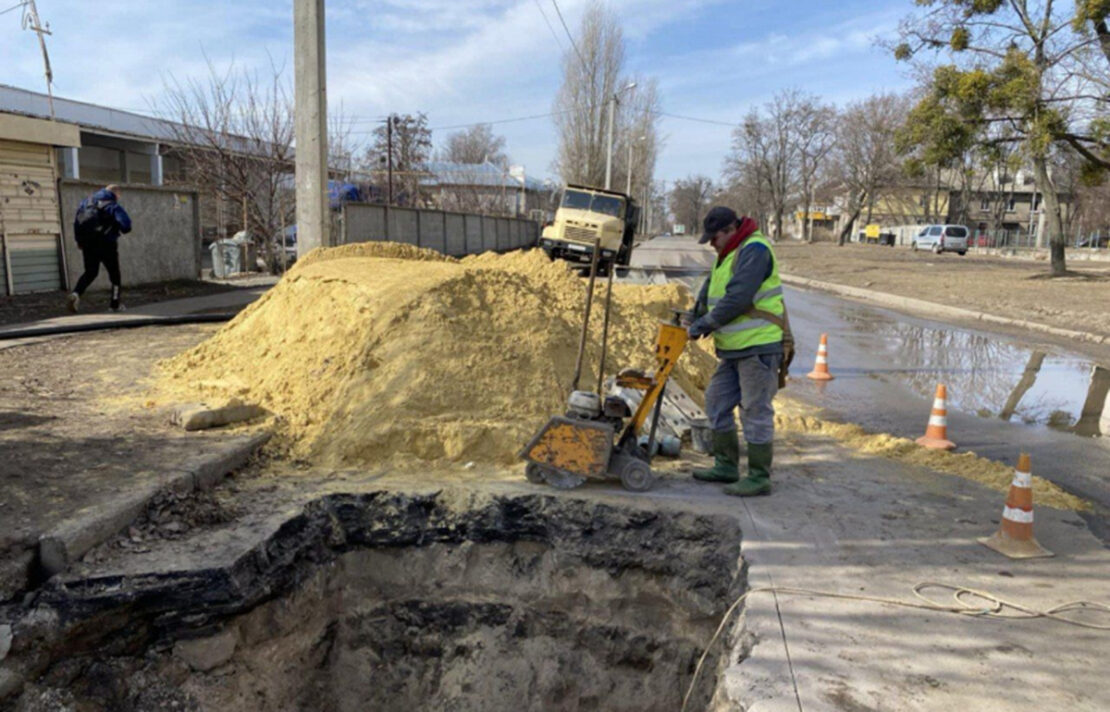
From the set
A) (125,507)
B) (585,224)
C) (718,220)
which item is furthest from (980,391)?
(585,224)

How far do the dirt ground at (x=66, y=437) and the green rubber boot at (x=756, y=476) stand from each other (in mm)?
3518

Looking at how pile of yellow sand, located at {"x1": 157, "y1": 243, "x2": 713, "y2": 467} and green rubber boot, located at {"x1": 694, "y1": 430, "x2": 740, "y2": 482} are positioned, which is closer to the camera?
green rubber boot, located at {"x1": 694, "y1": 430, "x2": 740, "y2": 482}

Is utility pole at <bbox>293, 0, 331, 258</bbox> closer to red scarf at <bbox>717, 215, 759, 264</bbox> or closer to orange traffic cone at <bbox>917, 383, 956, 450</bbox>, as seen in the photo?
red scarf at <bbox>717, 215, 759, 264</bbox>

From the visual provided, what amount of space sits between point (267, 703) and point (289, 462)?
5.20 feet

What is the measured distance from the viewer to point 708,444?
5.41m

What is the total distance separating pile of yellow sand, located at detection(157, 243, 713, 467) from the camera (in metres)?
4.95

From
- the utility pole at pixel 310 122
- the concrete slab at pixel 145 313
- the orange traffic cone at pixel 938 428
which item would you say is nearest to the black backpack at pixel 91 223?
the concrete slab at pixel 145 313

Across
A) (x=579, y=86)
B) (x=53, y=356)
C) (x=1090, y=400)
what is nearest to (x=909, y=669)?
(x=1090, y=400)

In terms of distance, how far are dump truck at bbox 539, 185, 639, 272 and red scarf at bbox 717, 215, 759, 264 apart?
14735mm

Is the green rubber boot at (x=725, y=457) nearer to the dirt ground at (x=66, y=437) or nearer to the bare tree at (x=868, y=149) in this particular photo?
the dirt ground at (x=66, y=437)

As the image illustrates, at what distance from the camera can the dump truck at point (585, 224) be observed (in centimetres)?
2000

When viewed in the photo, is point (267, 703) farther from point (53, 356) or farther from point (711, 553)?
point (53, 356)

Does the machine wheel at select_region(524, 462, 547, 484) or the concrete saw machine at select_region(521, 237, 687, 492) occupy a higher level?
the concrete saw machine at select_region(521, 237, 687, 492)

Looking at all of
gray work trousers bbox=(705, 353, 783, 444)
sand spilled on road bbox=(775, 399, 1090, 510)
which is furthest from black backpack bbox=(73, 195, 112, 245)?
sand spilled on road bbox=(775, 399, 1090, 510)
